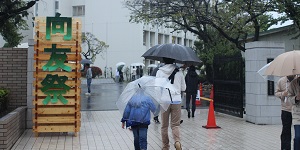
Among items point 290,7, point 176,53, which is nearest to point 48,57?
point 176,53

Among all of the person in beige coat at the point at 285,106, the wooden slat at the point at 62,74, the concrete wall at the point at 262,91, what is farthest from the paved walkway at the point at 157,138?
the wooden slat at the point at 62,74

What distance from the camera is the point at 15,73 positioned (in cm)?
1047

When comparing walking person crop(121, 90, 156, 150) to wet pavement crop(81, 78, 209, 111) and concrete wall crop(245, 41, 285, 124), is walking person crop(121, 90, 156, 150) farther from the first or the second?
wet pavement crop(81, 78, 209, 111)

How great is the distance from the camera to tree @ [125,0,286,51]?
17.5 meters

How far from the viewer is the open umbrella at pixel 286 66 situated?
6.27 metres

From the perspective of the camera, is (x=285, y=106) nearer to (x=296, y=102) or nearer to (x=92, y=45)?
(x=296, y=102)

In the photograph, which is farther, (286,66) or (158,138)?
(158,138)

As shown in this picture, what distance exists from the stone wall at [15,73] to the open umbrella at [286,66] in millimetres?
6820

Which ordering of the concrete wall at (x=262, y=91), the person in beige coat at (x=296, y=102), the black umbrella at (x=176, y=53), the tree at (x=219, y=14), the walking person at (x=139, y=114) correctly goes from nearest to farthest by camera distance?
the walking person at (x=139, y=114) < the person in beige coat at (x=296, y=102) < the black umbrella at (x=176, y=53) < the concrete wall at (x=262, y=91) < the tree at (x=219, y=14)

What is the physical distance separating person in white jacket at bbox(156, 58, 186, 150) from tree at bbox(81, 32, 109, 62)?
39.1m

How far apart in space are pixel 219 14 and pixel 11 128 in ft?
46.3

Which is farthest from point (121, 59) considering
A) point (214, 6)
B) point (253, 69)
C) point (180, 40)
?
point (253, 69)

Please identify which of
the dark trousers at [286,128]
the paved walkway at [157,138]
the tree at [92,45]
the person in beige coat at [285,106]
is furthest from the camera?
the tree at [92,45]

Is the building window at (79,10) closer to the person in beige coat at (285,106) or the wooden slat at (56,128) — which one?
the wooden slat at (56,128)
